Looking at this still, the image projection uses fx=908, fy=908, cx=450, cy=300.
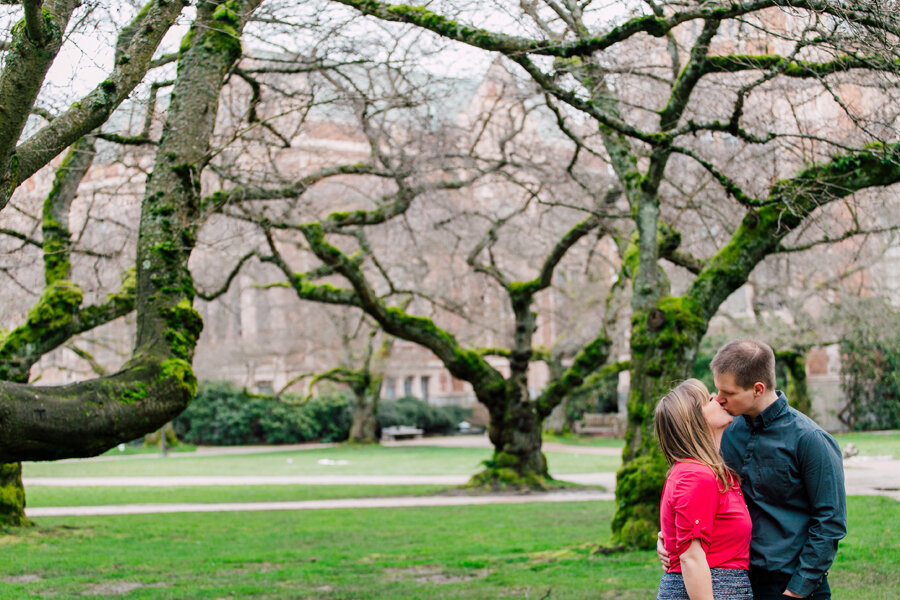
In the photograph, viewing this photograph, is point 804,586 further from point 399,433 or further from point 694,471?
point 399,433

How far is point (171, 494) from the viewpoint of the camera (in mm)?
18188

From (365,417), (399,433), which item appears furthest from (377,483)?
(399,433)

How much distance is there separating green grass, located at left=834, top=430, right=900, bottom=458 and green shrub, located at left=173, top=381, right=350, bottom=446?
70.7 feet

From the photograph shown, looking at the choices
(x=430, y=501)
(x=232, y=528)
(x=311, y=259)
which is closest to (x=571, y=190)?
(x=430, y=501)

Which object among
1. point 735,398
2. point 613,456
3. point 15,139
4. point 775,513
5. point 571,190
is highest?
point 571,190

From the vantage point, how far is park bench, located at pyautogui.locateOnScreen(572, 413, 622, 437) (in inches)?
1567

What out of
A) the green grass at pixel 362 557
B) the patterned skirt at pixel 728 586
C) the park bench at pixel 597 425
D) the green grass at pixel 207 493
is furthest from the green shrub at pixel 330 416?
the patterned skirt at pixel 728 586

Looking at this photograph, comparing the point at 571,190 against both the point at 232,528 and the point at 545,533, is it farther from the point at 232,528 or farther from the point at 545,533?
the point at 232,528

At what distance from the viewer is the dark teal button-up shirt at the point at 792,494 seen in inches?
130

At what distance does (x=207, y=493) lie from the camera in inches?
725

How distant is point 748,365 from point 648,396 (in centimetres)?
645

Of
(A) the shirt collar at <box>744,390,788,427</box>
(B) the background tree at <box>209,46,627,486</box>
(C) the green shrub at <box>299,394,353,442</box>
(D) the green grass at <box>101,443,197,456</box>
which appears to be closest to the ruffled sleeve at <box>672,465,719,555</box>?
(A) the shirt collar at <box>744,390,788,427</box>

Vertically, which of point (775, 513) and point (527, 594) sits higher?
point (775, 513)

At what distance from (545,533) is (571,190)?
25.2 feet
